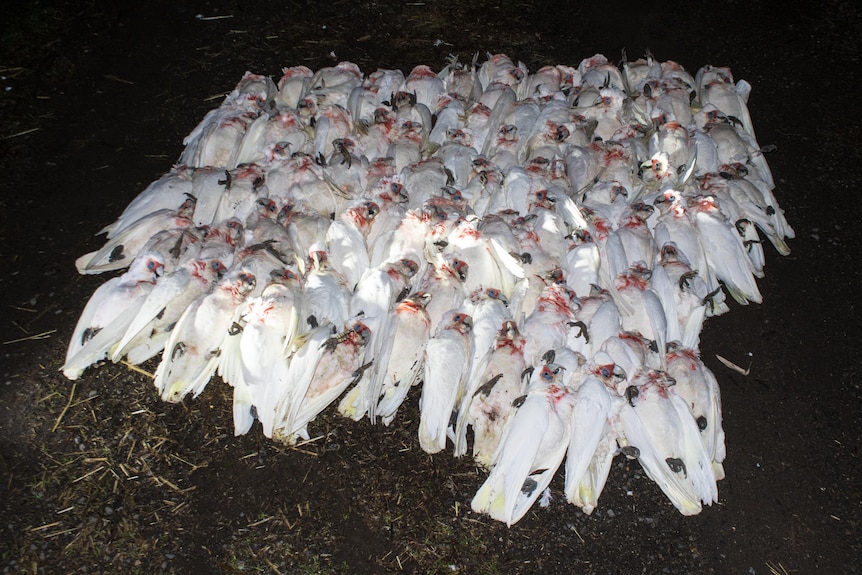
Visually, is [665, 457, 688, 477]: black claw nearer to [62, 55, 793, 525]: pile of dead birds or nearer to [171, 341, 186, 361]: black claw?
[62, 55, 793, 525]: pile of dead birds

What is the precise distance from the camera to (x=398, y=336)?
126 inches

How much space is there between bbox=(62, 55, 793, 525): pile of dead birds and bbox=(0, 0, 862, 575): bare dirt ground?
0.18 m

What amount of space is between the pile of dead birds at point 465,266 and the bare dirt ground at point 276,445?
184 mm

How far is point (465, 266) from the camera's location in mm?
3414

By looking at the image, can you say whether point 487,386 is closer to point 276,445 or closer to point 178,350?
point 276,445

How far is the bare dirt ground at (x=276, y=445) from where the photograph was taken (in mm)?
2930

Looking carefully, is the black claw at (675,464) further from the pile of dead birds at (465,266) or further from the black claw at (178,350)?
the black claw at (178,350)

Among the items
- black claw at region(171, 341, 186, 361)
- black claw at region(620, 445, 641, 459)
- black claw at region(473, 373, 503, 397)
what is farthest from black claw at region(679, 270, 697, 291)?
black claw at region(171, 341, 186, 361)

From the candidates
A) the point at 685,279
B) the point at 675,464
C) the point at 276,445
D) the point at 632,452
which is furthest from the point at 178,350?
the point at 685,279

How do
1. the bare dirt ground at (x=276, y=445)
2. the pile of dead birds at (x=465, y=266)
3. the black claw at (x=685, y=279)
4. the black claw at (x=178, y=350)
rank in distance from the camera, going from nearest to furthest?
the bare dirt ground at (x=276, y=445), the pile of dead birds at (x=465, y=266), the black claw at (x=178, y=350), the black claw at (x=685, y=279)

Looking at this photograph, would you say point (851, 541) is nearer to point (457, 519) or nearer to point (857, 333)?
point (857, 333)

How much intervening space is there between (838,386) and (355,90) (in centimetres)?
335

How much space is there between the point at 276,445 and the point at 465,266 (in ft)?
4.12

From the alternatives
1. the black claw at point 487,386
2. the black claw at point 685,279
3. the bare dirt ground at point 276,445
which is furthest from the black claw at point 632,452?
the black claw at point 685,279
